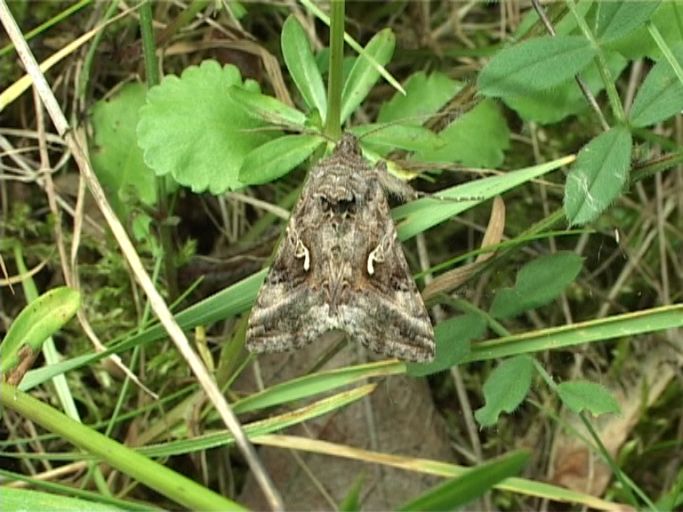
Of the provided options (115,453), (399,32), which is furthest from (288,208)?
(115,453)

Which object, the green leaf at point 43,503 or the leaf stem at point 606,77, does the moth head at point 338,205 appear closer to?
the leaf stem at point 606,77

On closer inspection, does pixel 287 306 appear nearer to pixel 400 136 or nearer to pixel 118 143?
pixel 400 136

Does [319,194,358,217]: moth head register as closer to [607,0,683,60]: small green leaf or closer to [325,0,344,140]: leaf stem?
[325,0,344,140]: leaf stem

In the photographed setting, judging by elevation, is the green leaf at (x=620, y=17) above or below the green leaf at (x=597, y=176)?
above

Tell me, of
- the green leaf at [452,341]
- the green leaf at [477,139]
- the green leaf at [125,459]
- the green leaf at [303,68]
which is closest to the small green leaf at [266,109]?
the green leaf at [303,68]

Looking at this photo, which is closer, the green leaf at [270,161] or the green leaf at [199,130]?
the green leaf at [270,161]

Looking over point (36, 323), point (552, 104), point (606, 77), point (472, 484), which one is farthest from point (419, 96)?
point (472, 484)
